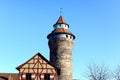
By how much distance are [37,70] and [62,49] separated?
37.3 ft

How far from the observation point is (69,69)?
52.8 meters

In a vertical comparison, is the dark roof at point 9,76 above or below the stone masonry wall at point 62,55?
below

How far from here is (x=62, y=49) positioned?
53281mm

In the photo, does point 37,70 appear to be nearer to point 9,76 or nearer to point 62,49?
point 9,76

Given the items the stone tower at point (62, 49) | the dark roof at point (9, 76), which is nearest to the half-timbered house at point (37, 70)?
the dark roof at point (9, 76)

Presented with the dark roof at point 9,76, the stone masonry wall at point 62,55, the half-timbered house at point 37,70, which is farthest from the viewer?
the stone masonry wall at point 62,55

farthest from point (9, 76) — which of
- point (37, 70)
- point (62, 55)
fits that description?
point (62, 55)

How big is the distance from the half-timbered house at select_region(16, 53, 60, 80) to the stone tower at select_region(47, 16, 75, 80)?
371 inches

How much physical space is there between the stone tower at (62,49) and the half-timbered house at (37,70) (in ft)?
30.9

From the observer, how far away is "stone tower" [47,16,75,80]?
52275 millimetres

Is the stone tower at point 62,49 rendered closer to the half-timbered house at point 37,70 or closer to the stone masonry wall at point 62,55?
the stone masonry wall at point 62,55

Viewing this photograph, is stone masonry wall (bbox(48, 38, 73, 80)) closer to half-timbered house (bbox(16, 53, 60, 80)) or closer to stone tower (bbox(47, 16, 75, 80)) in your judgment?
stone tower (bbox(47, 16, 75, 80))

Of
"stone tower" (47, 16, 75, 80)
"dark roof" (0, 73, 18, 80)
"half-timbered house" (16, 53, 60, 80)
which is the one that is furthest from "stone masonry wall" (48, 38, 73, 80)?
"dark roof" (0, 73, 18, 80)

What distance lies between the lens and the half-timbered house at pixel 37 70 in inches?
1671
